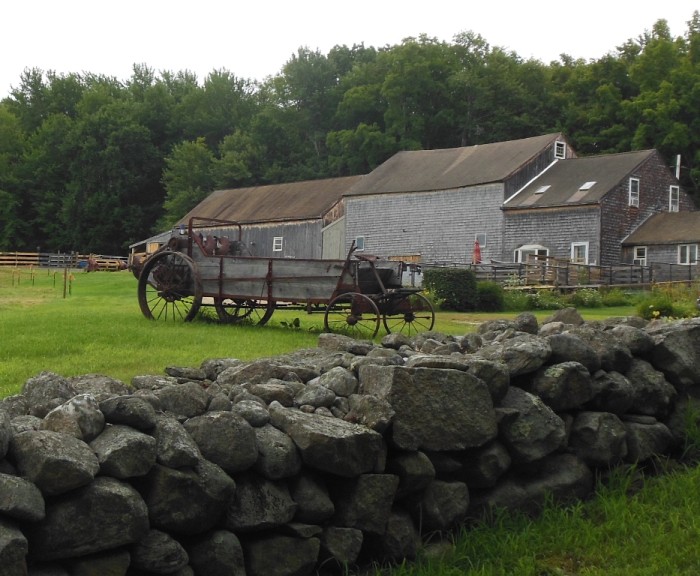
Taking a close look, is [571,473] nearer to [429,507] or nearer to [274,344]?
[429,507]

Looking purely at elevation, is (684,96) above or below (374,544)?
above

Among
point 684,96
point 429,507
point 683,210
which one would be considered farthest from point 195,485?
point 684,96

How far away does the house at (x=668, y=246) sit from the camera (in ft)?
136

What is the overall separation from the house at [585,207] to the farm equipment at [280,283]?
2749cm

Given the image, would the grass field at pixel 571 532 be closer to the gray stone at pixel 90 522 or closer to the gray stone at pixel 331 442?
the gray stone at pixel 331 442

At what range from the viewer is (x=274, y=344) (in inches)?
475

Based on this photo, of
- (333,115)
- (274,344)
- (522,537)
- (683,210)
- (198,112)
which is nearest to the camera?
(522,537)

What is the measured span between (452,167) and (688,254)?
41.6 ft

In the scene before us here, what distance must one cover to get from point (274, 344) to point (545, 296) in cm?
1961

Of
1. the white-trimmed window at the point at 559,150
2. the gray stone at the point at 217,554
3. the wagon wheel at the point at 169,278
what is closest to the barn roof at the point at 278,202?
the white-trimmed window at the point at 559,150

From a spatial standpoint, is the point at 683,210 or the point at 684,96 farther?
the point at 684,96

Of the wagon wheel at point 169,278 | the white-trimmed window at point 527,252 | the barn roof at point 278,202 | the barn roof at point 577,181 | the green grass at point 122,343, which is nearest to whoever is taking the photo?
the green grass at point 122,343

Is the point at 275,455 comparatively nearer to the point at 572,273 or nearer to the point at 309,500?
the point at 309,500

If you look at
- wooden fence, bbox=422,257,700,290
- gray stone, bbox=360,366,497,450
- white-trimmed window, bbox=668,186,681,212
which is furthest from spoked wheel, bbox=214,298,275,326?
white-trimmed window, bbox=668,186,681,212
